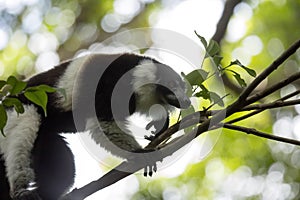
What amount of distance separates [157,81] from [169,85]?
13 cm

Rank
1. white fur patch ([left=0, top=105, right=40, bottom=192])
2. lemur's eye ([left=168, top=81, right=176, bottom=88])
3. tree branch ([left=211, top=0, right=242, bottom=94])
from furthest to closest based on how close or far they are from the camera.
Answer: tree branch ([left=211, top=0, right=242, bottom=94]), lemur's eye ([left=168, top=81, right=176, bottom=88]), white fur patch ([left=0, top=105, right=40, bottom=192])

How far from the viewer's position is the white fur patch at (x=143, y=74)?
4652 mm

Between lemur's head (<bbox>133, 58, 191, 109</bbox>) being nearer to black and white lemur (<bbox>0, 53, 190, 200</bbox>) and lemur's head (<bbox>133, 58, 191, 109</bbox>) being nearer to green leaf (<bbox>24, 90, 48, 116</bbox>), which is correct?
black and white lemur (<bbox>0, 53, 190, 200</bbox>)

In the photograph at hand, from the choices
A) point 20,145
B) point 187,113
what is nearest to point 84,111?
point 20,145

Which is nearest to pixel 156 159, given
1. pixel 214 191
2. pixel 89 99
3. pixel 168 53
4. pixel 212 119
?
pixel 212 119

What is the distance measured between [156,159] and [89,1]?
324 inches

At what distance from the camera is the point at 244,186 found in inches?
458

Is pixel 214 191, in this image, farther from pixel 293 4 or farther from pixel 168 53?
pixel 168 53

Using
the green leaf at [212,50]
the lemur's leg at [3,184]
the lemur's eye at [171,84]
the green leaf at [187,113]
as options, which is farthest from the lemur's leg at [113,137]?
the green leaf at [212,50]

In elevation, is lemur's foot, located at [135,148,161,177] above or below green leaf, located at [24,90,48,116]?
below

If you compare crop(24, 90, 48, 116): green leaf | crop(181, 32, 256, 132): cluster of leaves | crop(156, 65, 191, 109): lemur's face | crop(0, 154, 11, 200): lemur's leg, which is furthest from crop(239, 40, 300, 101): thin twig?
crop(0, 154, 11, 200): lemur's leg

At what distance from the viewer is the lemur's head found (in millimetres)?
4637

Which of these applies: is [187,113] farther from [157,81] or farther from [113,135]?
[157,81]

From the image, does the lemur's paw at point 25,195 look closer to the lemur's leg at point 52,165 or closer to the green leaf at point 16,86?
the lemur's leg at point 52,165
